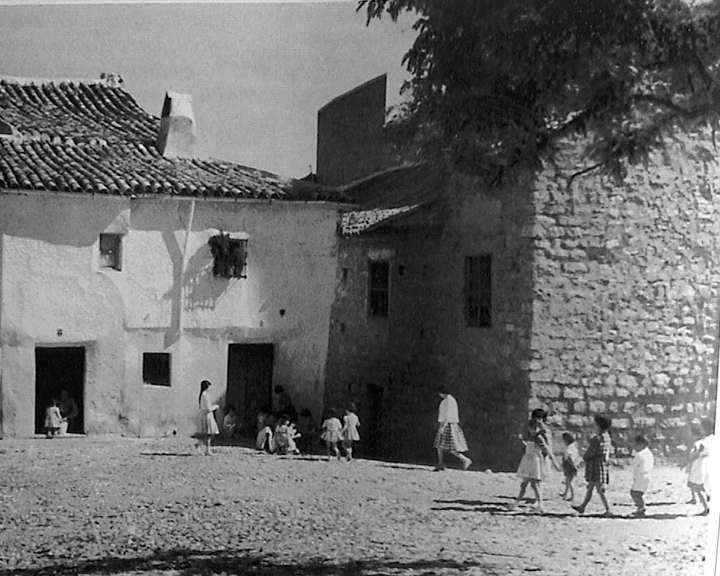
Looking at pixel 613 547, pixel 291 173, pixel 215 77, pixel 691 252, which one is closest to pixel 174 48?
pixel 215 77

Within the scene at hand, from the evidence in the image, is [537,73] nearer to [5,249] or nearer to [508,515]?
[508,515]

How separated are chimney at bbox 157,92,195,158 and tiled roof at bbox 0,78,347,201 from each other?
0.10 feet

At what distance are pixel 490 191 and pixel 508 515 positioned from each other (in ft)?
3.94

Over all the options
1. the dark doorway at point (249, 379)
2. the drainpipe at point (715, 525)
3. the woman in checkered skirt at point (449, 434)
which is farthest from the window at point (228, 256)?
the drainpipe at point (715, 525)

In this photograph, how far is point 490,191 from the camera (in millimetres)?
3701

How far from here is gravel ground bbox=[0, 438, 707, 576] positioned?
140 inches

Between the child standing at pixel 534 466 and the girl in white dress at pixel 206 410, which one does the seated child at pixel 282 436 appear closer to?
the girl in white dress at pixel 206 410

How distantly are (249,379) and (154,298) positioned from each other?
1.56 ft

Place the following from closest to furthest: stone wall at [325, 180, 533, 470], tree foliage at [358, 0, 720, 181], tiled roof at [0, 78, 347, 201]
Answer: tree foliage at [358, 0, 720, 181]
stone wall at [325, 180, 533, 470]
tiled roof at [0, 78, 347, 201]

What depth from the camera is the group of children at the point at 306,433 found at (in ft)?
12.3

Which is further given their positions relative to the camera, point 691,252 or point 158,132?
point 158,132

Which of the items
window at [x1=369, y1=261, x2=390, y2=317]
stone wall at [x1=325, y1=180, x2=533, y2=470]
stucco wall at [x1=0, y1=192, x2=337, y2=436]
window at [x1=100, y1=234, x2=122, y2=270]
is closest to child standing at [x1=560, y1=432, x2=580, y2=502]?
stone wall at [x1=325, y1=180, x2=533, y2=470]

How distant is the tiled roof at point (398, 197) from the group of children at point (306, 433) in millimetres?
725

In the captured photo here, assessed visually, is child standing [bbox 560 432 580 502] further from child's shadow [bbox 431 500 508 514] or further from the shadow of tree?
the shadow of tree
